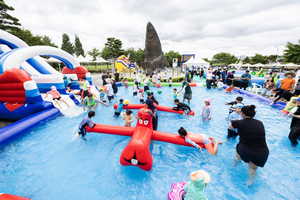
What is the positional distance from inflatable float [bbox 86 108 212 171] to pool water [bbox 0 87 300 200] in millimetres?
367

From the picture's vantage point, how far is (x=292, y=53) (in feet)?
91.9

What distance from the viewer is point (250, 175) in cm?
250

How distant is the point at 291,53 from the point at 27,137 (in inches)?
1747

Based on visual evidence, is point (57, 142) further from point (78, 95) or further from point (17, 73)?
point (78, 95)

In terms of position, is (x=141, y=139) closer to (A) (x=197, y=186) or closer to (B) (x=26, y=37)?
(A) (x=197, y=186)

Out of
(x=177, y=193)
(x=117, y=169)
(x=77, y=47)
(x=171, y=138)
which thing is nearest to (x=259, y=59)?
(x=171, y=138)

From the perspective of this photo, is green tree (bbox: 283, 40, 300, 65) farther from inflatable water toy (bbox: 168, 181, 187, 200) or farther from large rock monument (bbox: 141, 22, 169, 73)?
inflatable water toy (bbox: 168, 181, 187, 200)

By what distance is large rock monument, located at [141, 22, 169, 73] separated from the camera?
56.5ft

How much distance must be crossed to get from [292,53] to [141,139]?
138 feet

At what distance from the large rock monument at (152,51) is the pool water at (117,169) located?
47.0 ft

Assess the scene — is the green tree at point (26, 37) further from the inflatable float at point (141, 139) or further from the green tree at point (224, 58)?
the green tree at point (224, 58)

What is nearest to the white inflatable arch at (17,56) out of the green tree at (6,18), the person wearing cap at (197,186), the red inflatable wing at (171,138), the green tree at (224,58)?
the red inflatable wing at (171,138)

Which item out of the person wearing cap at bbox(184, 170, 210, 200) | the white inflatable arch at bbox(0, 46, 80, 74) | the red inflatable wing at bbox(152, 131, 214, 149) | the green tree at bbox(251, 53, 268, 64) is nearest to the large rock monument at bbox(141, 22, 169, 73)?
the white inflatable arch at bbox(0, 46, 80, 74)

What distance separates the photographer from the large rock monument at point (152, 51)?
56.5 ft
